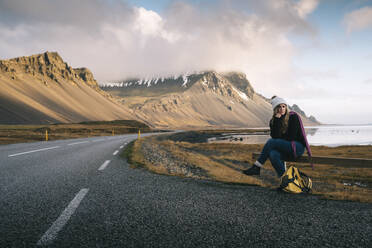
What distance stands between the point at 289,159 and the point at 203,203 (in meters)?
2.57

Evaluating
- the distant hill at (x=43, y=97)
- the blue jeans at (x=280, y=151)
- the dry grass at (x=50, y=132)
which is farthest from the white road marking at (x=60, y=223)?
the distant hill at (x=43, y=97)

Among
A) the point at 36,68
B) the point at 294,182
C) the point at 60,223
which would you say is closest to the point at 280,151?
the point at 294,182

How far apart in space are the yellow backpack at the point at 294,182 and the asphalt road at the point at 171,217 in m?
0.21

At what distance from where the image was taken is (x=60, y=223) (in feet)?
11.0

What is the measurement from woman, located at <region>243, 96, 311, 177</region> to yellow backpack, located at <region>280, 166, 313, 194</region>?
53 centimetres

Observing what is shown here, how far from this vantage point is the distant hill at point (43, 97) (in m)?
109

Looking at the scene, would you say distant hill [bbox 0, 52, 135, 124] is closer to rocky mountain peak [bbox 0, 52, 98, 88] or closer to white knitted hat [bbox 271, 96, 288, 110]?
rocky mountain peak [bbox 0, 52, 98, 88]

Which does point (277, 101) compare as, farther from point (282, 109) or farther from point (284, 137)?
point (284, 137)

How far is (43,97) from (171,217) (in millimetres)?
160883

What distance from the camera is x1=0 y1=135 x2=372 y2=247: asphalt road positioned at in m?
2.91

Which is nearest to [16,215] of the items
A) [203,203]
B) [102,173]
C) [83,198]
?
[83,198]

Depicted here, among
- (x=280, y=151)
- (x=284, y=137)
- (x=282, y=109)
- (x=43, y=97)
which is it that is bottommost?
(x=280, y=151)

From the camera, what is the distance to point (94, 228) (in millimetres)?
3236

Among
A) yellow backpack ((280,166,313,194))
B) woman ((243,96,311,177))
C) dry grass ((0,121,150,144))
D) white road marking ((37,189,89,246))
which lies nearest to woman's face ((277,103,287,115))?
woman ((243,96,311,177))
